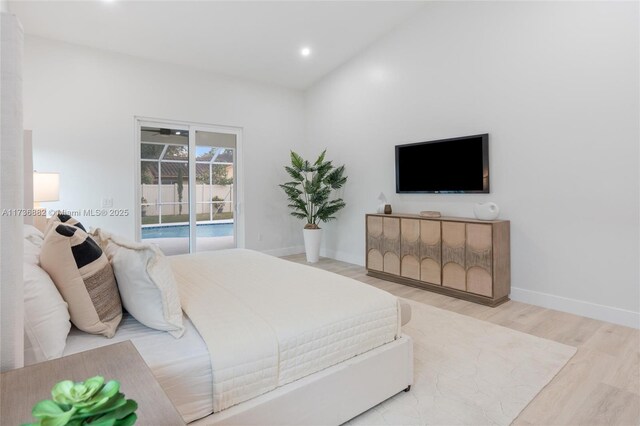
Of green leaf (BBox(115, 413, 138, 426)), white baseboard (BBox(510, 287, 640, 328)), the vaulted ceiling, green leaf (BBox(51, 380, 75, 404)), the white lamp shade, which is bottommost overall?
white baseboard (BBox(510, 287, 640, 328))

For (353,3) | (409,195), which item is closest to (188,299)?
(409,195)

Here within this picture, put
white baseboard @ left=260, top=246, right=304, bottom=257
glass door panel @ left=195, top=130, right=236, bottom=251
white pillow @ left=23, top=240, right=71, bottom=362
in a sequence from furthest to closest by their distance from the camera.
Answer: white baseboard @ left=260, top=246, right=304, bottom=257 < glass door panel @ left=195, top=130, right=236, bottom=251 < white pillow @ left=23, top=240, right=71, bottom=362

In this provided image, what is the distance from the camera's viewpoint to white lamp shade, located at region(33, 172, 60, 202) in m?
3.04

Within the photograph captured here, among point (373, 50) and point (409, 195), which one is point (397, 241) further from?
point (373, 50)

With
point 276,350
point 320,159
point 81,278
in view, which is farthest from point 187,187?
point 276,350

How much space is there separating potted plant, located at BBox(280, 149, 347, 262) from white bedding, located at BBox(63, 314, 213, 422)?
4.05m

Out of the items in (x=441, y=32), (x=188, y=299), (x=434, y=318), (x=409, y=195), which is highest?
(x=441, y=32)

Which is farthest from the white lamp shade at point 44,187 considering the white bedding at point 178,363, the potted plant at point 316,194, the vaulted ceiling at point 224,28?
the potted plant at point 316,194

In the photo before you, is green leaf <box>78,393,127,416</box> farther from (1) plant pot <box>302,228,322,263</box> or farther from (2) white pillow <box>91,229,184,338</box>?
(1) plant pot <box>302,228,322,263</box>

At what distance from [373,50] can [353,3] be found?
3.12ft

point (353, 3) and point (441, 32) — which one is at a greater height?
point (353, 3)

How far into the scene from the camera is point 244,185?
18.2 ft

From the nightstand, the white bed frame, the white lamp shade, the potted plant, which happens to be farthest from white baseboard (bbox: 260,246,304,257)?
the nightstand

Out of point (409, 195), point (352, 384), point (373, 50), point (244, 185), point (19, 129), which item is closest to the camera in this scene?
point (19, 129)
